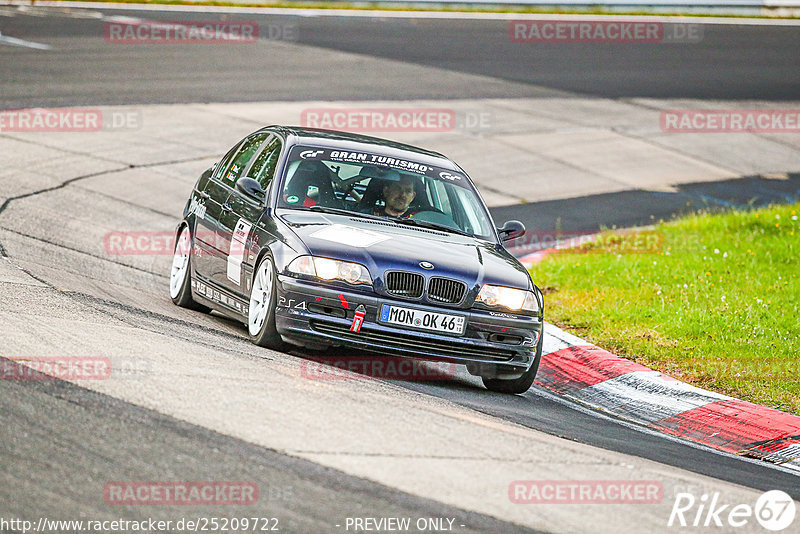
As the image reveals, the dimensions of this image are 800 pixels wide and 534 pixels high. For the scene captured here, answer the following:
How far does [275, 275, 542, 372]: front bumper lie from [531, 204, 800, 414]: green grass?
204 centimetres

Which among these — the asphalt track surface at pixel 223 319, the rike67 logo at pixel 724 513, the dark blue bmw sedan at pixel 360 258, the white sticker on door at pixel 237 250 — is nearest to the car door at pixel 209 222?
the dark blue bmw sedan at pixel 360 258

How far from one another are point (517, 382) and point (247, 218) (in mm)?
2348

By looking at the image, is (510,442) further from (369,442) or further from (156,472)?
(156,472)

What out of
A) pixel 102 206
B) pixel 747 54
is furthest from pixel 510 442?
pixel 747 54

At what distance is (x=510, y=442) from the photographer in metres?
6.26

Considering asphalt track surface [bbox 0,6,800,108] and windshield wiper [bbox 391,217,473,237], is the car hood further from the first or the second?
asphalt track surface [bbox 0,6,800,108]

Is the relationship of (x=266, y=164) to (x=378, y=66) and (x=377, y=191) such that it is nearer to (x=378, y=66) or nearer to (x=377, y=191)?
(x=377, y=191)

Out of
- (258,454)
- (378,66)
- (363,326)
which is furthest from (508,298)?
(378,66)

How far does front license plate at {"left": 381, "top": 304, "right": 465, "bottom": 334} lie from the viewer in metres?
7.79

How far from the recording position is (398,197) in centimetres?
908

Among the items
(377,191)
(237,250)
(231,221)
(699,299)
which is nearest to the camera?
(237,250)

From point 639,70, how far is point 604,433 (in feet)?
70.2

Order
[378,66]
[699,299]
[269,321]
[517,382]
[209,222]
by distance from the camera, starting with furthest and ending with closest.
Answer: [378,66], [699,299], [209,222], [517,382], [269,321]

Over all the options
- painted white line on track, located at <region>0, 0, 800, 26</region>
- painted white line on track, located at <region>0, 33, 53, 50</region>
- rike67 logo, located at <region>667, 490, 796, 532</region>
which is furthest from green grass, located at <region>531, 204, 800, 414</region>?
painted white line on track, located at <region>0, 0, 800, 26</region>
